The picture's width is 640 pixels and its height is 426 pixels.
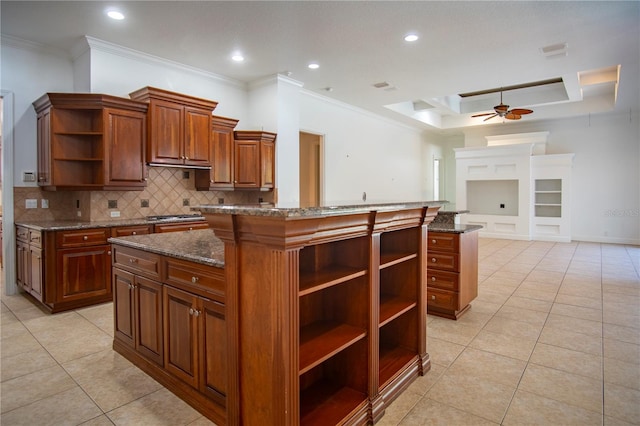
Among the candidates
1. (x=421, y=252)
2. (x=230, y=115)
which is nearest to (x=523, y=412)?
(x=421, y=252)

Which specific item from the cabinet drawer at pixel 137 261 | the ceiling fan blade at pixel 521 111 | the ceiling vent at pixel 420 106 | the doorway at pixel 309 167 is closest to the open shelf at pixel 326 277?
the cabinet drawer at pixel 137 261

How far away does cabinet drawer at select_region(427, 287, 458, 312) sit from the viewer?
3.48m

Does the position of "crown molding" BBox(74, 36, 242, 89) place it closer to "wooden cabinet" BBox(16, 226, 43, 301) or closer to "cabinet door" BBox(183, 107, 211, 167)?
"cabinet door" BBox(183, 107, 211, 167)

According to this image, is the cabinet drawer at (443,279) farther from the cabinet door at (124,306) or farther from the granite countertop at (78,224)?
the granite countertop at (78,224)

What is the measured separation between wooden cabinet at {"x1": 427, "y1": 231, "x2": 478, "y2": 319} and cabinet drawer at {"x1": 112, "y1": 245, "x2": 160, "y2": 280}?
2.55 meters

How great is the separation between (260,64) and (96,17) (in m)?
1.99

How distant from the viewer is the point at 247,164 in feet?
17.3

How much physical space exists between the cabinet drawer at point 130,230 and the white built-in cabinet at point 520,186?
326 inches

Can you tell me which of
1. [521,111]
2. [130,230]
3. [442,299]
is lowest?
[442,299]

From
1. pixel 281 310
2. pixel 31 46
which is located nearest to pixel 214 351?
pixel 281 310

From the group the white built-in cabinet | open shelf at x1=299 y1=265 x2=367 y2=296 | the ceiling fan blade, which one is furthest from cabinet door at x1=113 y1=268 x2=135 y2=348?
the white built-in cabinet

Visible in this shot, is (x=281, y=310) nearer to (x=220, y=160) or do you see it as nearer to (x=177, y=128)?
(x=177, y=128)

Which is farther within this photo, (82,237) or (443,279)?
(82,237)

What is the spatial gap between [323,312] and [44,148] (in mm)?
3949
